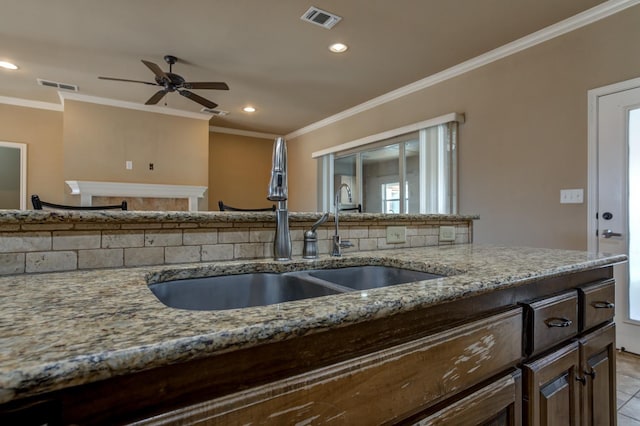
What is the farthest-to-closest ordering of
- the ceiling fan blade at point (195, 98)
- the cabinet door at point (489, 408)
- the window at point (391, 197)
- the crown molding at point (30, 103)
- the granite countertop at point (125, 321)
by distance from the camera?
the crown molding at point (30, 103) → the window at point (391, 197) → the ceiling fan blade at point (195, 98) → the cabinet door at point (489, 408) → the granite countertop at point (125, 321)

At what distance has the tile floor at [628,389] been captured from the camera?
169 centimetres

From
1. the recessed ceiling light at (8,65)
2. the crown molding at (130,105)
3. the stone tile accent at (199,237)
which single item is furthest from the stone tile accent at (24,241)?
the crown molding at (130,105)

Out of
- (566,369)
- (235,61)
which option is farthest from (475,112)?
(566,369)

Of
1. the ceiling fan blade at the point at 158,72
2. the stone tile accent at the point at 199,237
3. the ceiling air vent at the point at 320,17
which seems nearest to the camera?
the stone tile accent at the point at 199,237

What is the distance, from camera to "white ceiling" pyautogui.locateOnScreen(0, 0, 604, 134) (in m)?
2.55

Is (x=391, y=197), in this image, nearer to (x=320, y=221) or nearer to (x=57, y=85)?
(x=320, y=221)

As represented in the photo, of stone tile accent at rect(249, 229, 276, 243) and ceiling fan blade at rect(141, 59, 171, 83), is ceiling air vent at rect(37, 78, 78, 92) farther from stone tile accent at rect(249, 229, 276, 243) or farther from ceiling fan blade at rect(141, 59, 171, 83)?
stone tile accent at rect(249, 229, 276, 243)

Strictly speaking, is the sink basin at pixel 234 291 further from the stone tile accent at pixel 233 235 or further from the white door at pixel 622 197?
the white door at pixel 622 197

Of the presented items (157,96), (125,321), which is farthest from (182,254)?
(157,96)

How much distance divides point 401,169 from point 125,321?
3.99m

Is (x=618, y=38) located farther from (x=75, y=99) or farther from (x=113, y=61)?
(x=75, y=99)

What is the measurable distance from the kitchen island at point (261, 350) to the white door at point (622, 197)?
206cm

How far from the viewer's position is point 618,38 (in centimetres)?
244

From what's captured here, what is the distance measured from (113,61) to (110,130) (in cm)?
153
